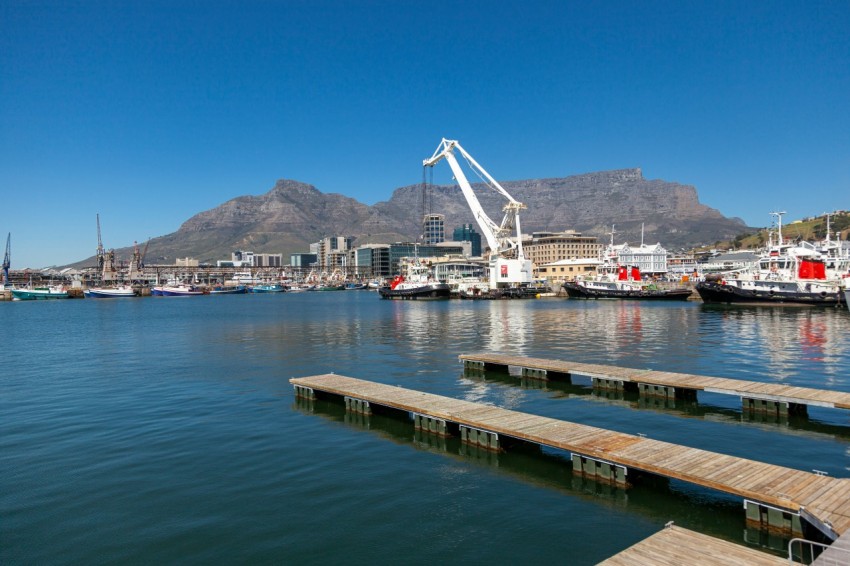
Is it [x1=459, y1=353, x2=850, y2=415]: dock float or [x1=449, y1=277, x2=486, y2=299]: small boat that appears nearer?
[x1=459, y1=353, x2=850, y2=415]: dock float

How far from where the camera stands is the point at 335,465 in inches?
717

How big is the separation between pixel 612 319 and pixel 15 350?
64.4 m

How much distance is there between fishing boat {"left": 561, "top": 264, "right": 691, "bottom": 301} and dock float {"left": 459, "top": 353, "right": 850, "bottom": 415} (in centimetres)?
9152

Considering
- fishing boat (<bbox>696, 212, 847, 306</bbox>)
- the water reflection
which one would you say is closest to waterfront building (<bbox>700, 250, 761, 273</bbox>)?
fishing boat (<bbox>696, 212, 847, 306</bbox>)

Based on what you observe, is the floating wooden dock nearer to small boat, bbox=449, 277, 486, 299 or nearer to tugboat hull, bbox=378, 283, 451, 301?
small boat, bbox=449, 277, 486, 299

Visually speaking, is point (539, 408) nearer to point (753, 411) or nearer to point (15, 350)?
point (753, 411)

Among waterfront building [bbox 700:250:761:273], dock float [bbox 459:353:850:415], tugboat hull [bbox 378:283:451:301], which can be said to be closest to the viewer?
dock float [bbox 459:353:850:415]

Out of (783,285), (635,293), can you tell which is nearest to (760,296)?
(783,285)

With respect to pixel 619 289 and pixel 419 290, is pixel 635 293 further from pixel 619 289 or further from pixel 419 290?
pixel 419 290

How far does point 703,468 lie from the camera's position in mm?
14398

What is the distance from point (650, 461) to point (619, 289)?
112 metres

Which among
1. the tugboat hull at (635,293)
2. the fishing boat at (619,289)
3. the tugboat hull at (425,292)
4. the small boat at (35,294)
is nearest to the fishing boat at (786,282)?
the tugboat hull at (635,293)

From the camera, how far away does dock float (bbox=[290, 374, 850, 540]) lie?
1238cm

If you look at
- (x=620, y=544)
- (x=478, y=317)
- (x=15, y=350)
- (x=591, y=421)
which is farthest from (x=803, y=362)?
(x=15, y=350)
